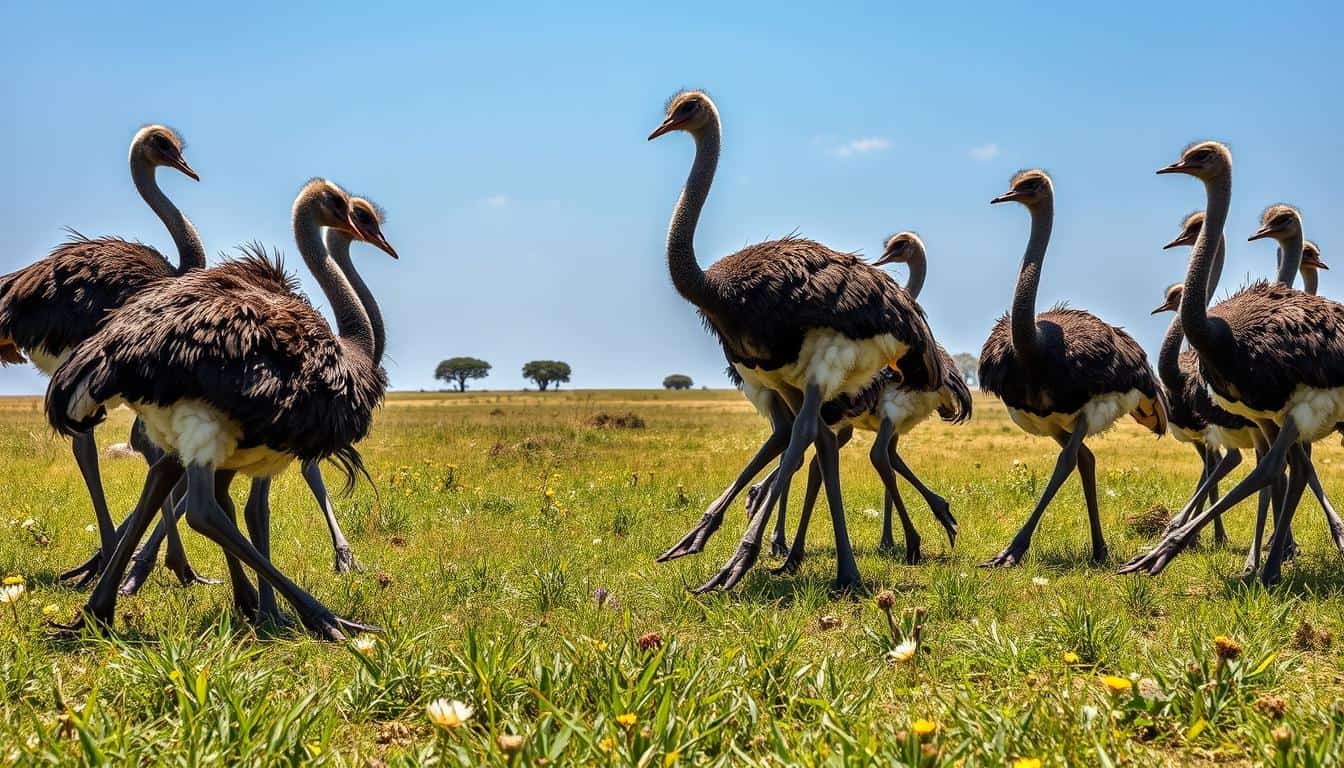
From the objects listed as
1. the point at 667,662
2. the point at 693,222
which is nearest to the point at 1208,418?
the point at 693,222

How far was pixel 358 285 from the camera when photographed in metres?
7.76

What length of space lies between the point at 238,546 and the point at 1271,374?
5.89 m

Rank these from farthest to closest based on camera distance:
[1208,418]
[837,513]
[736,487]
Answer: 1. [1208,418]
2. [736,487]
3. [837,513]

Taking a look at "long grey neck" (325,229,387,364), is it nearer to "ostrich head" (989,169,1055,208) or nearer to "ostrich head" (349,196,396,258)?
"ostrich head" (349,196,396,258)

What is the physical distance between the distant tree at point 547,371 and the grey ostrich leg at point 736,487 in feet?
297

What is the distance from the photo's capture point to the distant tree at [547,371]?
3866 inches

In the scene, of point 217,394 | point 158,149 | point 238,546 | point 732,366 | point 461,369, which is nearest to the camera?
point 217,394

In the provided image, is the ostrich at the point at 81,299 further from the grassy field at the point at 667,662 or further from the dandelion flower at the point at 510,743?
the dandelion flower at the point at 510,743

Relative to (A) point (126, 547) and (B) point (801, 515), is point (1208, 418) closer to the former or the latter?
(B) point (801, 515)

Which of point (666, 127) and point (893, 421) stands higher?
point (666, 127)

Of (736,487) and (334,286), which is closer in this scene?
(334,286)

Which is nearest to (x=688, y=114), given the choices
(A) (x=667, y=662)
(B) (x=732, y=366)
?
(B) (x=732, y=366)

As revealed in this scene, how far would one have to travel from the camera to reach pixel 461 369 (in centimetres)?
9762

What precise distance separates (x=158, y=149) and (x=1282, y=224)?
819cm
